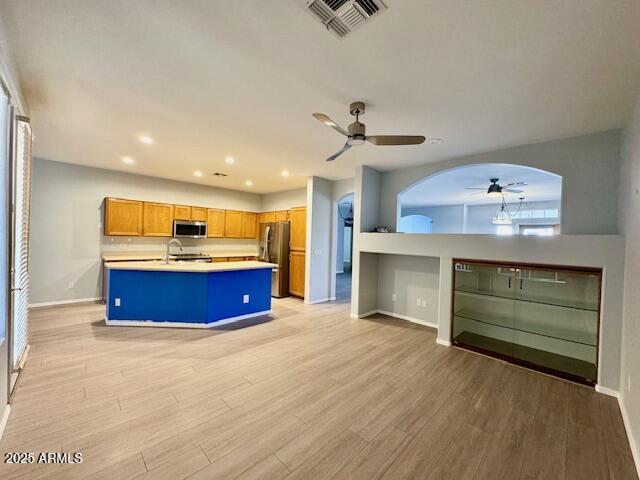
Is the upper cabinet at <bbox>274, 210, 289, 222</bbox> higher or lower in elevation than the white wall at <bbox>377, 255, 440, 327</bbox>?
higher

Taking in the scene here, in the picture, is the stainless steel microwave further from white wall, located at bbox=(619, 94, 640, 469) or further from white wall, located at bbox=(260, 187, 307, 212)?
white wall, located at bbox=(619, 94, 640, 469)

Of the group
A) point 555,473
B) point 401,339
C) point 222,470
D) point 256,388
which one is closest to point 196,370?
point 256,388

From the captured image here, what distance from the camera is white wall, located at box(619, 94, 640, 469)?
6.64 feet

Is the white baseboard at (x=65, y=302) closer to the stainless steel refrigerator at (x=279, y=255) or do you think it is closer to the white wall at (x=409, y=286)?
the stainless steel refrigerator at (x=279, y=255)

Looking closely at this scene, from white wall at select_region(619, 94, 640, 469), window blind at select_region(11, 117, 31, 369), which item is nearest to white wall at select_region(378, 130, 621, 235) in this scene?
white wall at select_region(619, 94, 640, 469)

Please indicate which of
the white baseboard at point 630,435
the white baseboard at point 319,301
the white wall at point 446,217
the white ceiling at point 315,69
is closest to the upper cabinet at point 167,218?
the white ceiling at point 315,69

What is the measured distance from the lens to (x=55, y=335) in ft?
11.9

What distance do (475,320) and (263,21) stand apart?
4319 mm

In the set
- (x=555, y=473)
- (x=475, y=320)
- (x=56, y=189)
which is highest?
(x=56, y=189)

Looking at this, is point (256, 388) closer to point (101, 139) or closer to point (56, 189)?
point (101, 139)

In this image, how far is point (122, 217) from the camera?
18.8ft

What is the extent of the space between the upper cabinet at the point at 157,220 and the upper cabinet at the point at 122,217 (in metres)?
0.11

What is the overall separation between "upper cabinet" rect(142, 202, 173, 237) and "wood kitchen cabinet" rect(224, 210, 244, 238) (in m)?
1.40

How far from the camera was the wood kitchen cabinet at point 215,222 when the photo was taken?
7039 mm
